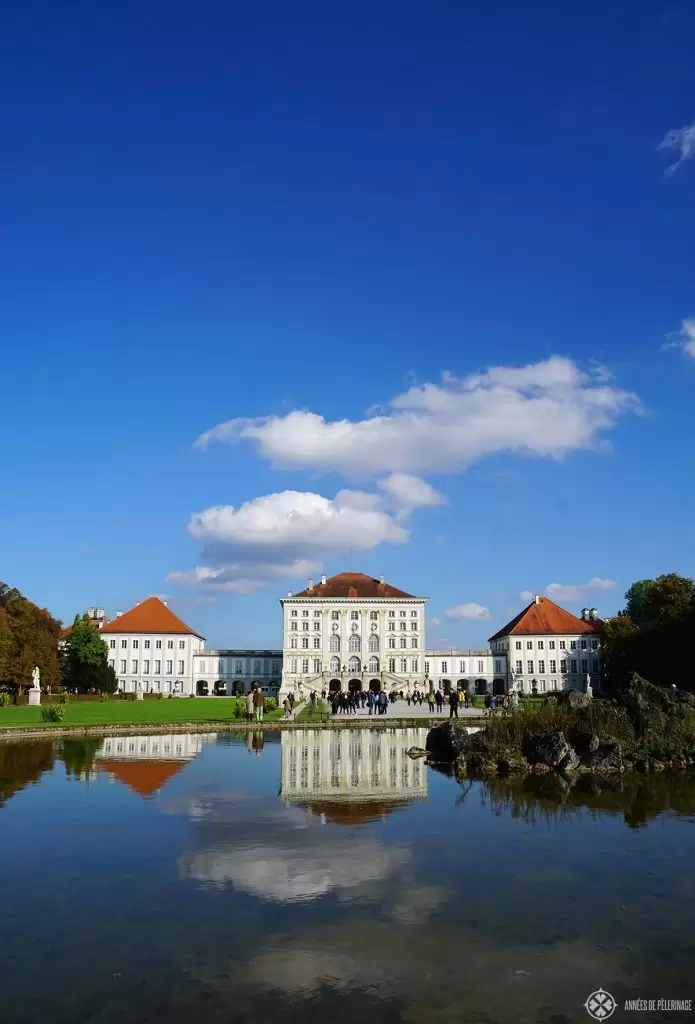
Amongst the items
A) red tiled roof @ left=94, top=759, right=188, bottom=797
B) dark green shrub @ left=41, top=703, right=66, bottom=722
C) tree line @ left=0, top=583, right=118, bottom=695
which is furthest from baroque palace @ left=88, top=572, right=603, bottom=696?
red tiled roof @ left=94, top=759, right=188, bottom=797

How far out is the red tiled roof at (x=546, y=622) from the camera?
4195 inches

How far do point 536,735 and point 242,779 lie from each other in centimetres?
833

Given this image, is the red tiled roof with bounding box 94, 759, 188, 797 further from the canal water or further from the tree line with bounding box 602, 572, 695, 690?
the tree line with bounding box 602, 572, 695, 690

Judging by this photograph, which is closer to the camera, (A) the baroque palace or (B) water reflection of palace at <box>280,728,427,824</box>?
(B) water reflection of palace at <box>280,728,427,824</box>

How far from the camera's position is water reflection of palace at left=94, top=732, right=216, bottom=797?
1875cm

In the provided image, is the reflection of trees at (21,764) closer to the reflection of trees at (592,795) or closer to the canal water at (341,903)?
the canal water at (341,903)

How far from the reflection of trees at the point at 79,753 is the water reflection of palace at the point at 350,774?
5.42 metres

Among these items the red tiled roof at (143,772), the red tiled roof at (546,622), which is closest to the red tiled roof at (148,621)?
the red tiled roof at (546,622)

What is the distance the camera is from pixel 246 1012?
21.1ft

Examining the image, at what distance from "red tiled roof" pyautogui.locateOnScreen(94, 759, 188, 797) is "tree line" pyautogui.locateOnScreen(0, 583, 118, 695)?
3844 centimetres

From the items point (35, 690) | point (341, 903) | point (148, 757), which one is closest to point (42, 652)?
point (35, 690)

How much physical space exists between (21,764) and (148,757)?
3607 millimetres

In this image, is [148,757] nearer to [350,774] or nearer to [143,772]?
[143,772]

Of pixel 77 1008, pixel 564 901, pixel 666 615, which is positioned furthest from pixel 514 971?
pixel 666 615
